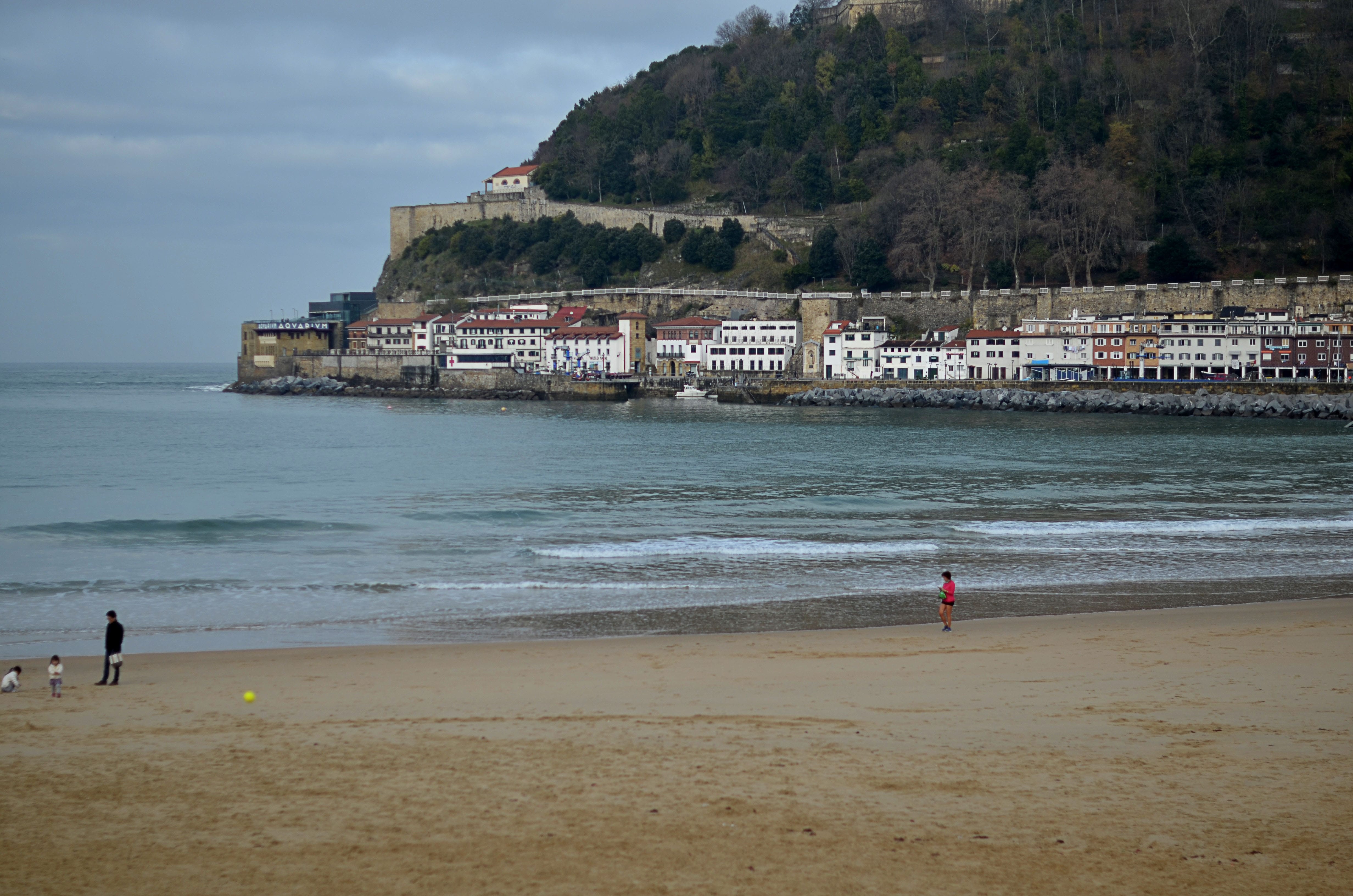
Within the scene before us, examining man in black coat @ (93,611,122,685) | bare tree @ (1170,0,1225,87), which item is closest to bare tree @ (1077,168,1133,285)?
bare tree @ (1170,0,1225,87)

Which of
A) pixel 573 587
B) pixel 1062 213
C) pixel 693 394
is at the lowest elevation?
pixel 573 587

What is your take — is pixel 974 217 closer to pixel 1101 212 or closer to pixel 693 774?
pixel 1101 212

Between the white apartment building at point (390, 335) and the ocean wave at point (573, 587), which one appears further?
the white apartment building at point (390, 335)

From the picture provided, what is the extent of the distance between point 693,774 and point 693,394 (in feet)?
160

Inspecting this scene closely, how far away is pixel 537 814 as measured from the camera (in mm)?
4988

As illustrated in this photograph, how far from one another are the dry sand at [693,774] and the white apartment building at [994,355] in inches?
1659

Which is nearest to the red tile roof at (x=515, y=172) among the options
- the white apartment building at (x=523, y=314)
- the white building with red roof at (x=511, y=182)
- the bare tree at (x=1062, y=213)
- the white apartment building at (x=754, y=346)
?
the white building with red roof at (x=511, y=182)

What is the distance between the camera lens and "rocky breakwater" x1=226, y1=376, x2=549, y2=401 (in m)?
56.6

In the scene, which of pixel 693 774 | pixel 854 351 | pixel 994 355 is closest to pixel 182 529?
pixel 693 774

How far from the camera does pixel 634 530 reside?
1606 cm

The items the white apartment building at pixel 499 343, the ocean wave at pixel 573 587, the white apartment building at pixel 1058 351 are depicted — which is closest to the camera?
the ocean wave at pixel 573 587

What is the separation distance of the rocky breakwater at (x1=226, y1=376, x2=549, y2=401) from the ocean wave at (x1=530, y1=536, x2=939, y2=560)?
4101 cm

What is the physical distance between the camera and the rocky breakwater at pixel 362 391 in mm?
56594

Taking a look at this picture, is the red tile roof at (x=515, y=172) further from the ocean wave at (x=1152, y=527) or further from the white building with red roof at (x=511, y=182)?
the ocean wave at (x=1152, y=527)
